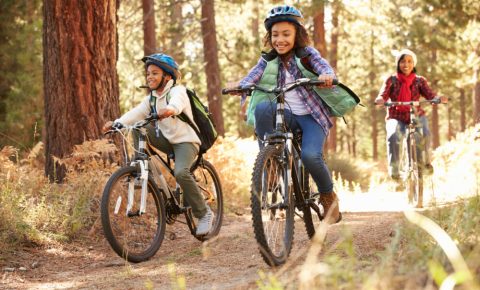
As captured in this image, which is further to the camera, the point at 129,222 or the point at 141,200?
the point at 129,222

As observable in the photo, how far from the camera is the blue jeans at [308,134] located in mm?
5438

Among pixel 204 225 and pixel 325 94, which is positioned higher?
pixel 325 94

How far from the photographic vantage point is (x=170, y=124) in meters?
6.51

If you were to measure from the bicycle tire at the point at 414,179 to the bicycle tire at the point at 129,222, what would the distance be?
138 inches

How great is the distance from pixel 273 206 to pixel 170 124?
1.93 meters

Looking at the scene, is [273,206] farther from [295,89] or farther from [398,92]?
[398,92]

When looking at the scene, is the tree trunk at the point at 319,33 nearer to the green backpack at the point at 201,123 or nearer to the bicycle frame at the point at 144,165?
the green backpack at the point at 201,123

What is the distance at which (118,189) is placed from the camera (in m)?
6.18

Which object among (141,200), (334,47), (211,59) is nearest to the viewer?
(141,200)

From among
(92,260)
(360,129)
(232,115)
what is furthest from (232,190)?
(360,129)

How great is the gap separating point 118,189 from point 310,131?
1866mm

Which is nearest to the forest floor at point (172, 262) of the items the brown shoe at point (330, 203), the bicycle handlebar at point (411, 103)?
the brown shoe at point (330, 203)

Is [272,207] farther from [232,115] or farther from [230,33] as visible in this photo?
[232,115]

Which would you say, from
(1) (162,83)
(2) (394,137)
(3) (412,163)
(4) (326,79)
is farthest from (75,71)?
(3) (412,163)
